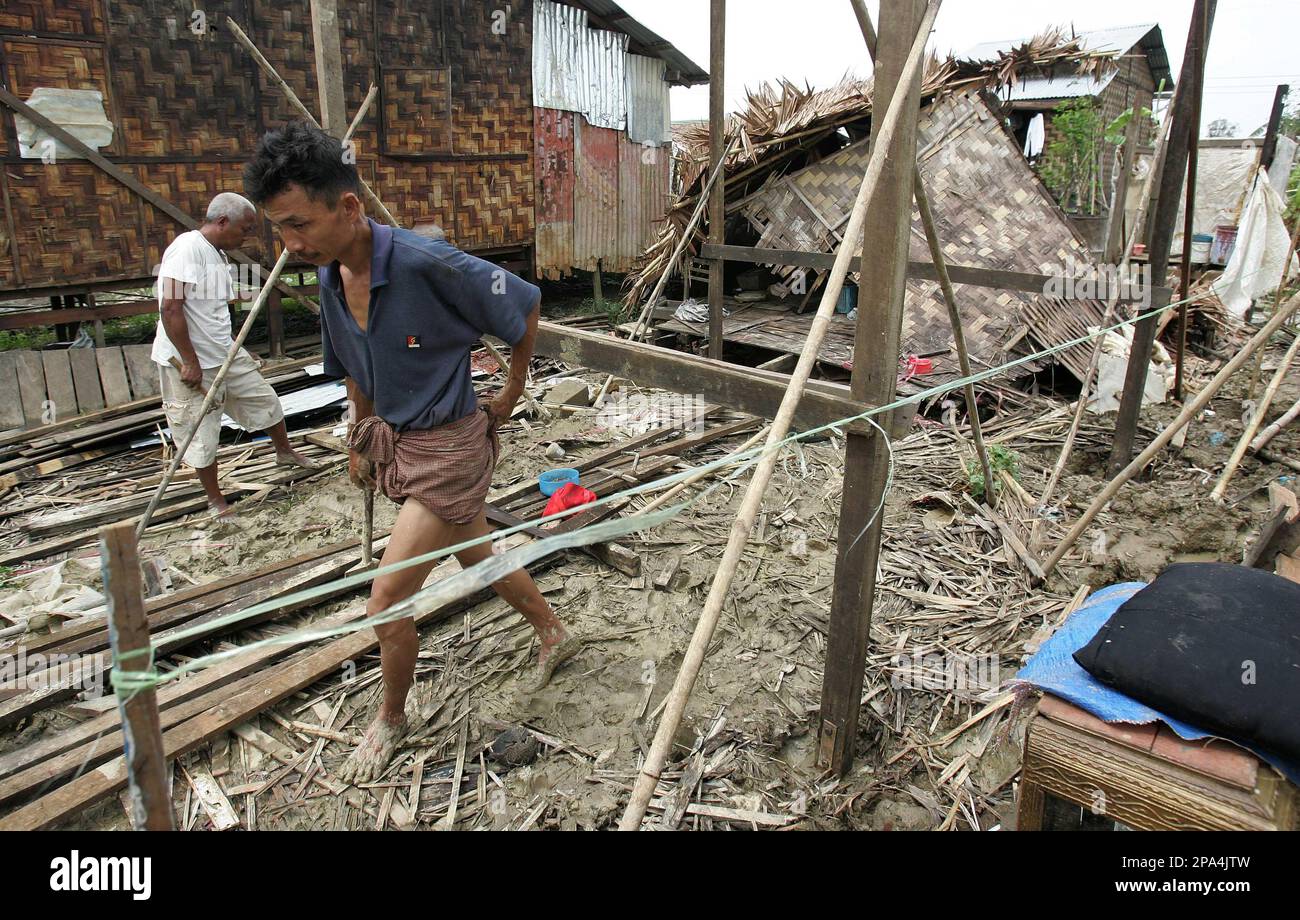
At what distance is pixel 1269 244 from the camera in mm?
8148

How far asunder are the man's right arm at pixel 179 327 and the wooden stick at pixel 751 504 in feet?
13.9

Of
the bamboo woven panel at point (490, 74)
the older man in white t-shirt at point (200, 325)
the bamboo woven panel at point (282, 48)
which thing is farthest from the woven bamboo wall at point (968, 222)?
the older man in white t-shirt at point (200, 325)

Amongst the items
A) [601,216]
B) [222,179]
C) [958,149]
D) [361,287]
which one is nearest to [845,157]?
[958,149]

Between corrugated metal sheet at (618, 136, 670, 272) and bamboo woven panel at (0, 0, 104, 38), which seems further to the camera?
corrugated metal sheet at (618, 136, 670, 272)

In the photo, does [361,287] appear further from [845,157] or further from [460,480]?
[845,157]

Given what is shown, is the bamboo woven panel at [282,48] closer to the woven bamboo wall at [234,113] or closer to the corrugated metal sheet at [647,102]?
the woven bamboo wall at [234,113]

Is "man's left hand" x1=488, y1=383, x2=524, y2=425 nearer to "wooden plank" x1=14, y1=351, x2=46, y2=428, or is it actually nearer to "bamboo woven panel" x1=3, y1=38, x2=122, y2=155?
"wooden plank" x1=14, y1=351, x2=46, y2=428

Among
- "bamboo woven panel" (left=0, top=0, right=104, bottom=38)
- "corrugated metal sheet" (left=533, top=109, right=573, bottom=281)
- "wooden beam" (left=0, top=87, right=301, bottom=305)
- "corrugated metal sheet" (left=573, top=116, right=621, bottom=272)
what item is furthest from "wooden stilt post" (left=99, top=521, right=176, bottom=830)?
"corrugated metal sheet" (left=573, top=116, right=621, bottom=272)

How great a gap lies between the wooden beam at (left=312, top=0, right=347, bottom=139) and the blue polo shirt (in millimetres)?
1997

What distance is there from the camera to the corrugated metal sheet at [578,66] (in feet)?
32.1

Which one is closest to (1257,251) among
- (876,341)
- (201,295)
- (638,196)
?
(638,196)

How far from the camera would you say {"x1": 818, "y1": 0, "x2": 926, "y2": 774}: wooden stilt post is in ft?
7.57

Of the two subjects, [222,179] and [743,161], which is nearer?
[222,179]

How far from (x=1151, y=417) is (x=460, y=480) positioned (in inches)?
250
